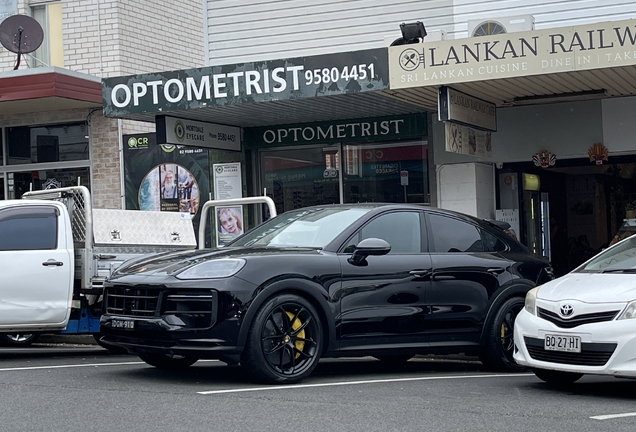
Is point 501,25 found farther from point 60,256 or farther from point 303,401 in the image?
point 303,401

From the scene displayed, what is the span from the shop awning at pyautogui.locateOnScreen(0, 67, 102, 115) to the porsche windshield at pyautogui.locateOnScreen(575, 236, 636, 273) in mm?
9816

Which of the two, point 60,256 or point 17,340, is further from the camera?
point 17,340

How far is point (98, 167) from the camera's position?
60.0 ft

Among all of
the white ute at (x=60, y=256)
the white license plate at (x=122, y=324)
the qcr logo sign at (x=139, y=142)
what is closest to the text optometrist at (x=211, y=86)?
the white ute at (x=60, y=256)

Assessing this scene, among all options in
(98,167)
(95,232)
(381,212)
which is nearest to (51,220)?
(95,232)

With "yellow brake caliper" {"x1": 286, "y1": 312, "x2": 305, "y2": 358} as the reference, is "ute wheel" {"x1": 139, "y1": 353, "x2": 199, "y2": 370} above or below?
below

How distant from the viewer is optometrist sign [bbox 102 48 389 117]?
12586mm

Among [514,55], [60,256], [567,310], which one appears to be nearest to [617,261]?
[567,310]

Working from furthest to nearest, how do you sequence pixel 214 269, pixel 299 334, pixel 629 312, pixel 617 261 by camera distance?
1. pixel 617 261
2. pixel 299 334
3. pixel 214 269
4. pixel 629 312

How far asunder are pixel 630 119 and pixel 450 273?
19.9 feet

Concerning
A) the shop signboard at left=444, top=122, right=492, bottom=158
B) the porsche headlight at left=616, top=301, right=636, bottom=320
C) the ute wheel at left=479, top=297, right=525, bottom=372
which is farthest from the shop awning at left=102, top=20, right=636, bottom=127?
the porsche headlight at left=616, top=301, right=636, bottom=320

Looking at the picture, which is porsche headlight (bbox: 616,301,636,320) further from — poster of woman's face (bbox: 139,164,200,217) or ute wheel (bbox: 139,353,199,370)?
poster of woman's face (bbox: 139,164,200,217)

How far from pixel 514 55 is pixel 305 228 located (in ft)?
12.8

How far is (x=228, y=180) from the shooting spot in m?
17.0
